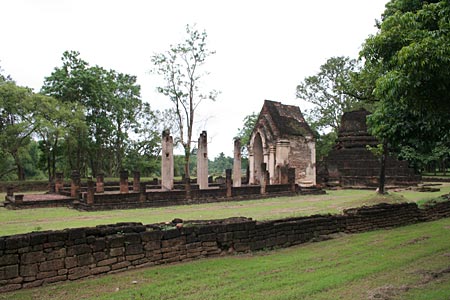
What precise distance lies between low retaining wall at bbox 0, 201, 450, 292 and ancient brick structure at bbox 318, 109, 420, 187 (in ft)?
62.2

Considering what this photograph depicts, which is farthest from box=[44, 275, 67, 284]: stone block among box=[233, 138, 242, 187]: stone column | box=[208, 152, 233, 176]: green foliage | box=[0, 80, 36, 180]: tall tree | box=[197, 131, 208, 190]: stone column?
box=[208, 152, 233, 176]: green foliage

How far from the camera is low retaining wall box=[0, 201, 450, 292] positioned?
6.03m

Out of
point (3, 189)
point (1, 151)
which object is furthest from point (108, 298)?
point (3, 189)

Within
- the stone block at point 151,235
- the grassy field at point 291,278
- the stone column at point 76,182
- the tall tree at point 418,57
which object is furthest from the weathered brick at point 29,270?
the stone column at point 76,182

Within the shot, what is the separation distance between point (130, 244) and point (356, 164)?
25.5 m

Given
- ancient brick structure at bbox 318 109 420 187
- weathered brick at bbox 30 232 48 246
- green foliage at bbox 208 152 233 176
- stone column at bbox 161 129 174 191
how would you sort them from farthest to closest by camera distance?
green foliage at bbox 208 152 233 176 → ancient brick structure at bbox 318 109 420 187 → stone column at bbox 161 129 174 191 → weathered brick at bbox 30 232 48 246

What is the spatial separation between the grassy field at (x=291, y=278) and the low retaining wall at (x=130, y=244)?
22 cm

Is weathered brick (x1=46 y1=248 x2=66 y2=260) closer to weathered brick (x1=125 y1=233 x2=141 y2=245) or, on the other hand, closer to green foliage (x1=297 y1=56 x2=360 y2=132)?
weathered brick (x1=125 y1=233 x2=141 y2=245)

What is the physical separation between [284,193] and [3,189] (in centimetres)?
2160

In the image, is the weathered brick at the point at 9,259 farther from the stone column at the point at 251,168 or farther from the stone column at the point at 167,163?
the stone column at the point at 251,168

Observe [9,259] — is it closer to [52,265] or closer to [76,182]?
[52,265]

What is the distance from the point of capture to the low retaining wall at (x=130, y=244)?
19.8ft

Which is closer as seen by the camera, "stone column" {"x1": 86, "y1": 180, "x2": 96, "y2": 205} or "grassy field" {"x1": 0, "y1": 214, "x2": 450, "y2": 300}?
"grassy field" {"x1": 0, "y1": 214, "x2": 450, "y2": 300}

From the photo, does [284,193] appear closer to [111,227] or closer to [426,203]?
[426,203]
